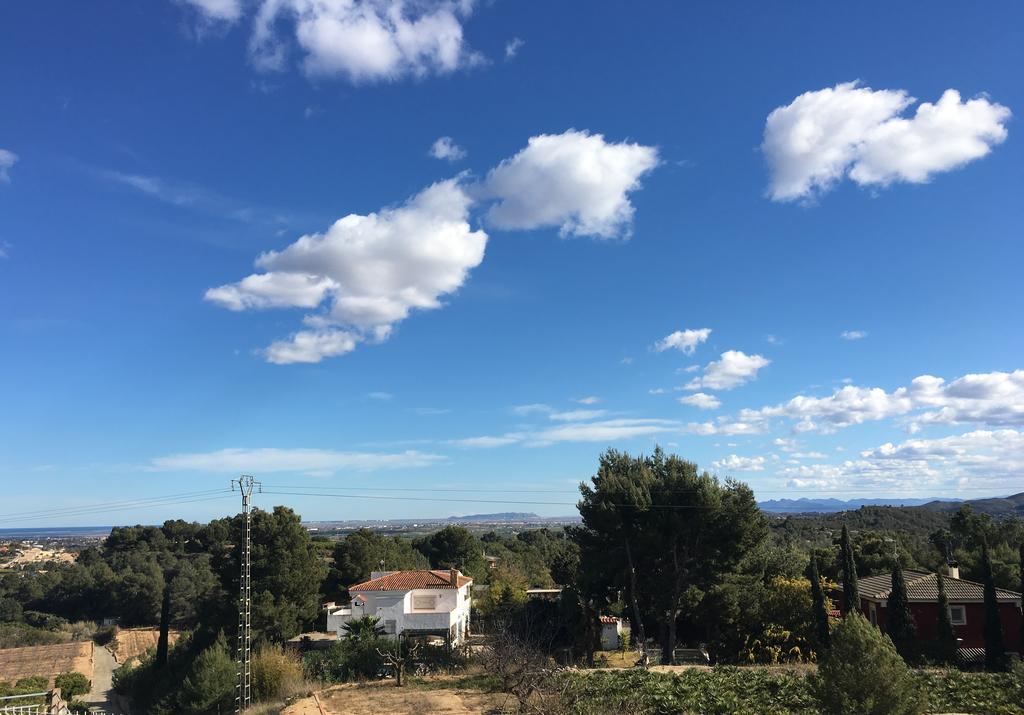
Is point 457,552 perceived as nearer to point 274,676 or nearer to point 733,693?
point 274,676

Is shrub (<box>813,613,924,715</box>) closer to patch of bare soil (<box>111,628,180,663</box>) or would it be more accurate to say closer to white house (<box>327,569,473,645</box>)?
white house (<box>327,569,473,645</box>)

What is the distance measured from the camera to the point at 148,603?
61906mm

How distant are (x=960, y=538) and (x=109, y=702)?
2527 inches

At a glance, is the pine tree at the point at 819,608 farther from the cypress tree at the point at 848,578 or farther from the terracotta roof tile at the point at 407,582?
the terracotta roof tile at the point at 407,582

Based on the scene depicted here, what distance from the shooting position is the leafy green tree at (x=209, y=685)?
28.1 m

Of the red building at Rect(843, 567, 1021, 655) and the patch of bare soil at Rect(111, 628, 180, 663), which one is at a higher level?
→ the red building at Rect(843, 567, 1021, 655)

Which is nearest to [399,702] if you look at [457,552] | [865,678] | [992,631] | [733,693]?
[733,693]

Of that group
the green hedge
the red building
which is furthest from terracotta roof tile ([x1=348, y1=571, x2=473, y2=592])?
the red building

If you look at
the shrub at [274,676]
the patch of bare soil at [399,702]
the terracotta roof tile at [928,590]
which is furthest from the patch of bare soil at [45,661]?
the terracotta roof tile at [928,590]

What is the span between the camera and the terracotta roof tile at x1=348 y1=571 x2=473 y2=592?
35403 mm

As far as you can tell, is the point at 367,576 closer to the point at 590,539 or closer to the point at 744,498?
the point at 590,539

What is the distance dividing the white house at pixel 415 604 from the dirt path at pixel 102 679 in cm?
1435

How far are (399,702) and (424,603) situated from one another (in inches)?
566

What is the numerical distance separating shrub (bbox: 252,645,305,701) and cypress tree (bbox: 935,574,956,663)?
24633mm
